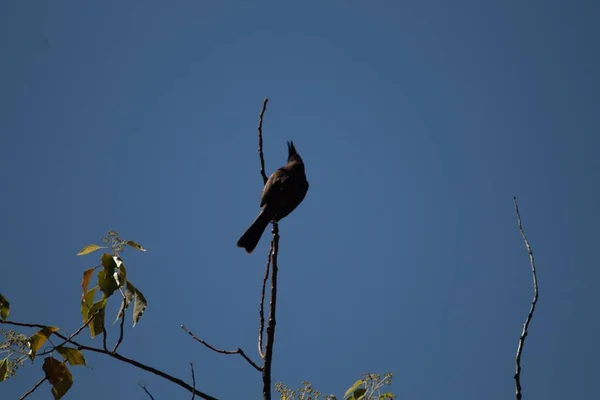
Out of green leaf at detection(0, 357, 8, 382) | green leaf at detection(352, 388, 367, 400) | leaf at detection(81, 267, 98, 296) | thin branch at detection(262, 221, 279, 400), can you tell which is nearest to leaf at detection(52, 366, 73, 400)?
green leaf at detection(0, 357, 8, 382)

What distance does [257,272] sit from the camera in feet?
468

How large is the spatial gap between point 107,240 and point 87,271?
23 centimetres

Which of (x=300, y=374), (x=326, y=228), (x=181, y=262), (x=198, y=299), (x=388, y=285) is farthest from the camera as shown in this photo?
(x=326, y=228)

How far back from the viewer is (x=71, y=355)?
219 centimetres

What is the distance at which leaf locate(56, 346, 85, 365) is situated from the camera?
217 cm

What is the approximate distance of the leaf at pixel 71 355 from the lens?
2.17 metres

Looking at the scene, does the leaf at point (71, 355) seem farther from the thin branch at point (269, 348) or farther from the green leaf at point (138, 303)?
the thin branch at point (269, 348)

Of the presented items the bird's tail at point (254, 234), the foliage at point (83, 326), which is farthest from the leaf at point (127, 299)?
the bird's tail at point (254, 234)

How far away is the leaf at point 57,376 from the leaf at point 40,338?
5 centimetres

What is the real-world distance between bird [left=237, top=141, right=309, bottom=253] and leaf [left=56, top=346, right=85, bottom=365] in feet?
16.8

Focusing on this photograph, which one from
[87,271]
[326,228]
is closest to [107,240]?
[87,271]

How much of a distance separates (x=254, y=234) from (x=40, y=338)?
5452 mm

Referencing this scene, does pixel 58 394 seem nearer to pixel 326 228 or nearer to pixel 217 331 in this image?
pixel 217 331

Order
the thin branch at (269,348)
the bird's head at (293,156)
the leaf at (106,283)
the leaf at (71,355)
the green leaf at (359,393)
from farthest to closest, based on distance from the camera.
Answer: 1. the bird's head at (293,156)
2. the green leaf at (359,393)
3. the leaf at (106,283)
4. the thin branch at (269,348)
5. the leaf at (71,355)
